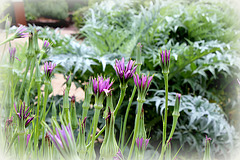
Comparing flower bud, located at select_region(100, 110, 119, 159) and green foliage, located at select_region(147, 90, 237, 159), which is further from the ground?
flower bud, located at select_region(100, 110, 119, 159)

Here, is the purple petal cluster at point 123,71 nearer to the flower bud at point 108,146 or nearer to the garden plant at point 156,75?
the flower bud at point 108,146

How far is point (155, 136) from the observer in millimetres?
1074

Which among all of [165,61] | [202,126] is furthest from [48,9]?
[165,61]

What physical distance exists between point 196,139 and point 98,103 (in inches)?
31.6

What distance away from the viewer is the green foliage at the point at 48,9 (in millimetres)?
4602

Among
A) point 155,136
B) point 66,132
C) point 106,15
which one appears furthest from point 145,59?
point 66,132

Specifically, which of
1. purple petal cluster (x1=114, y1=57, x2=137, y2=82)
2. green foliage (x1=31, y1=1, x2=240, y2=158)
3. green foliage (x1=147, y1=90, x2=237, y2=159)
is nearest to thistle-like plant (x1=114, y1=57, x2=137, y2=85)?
purple petal cluster (x1=114, y1=57, x2=137, y2=82)

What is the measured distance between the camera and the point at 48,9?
15.3ft

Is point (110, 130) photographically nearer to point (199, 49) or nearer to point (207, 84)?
point (199, 49)

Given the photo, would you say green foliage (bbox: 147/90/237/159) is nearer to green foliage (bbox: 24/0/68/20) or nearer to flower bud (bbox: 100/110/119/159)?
flower bud (bbox: 100/110/119/159)

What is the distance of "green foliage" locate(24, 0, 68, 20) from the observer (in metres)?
4.60

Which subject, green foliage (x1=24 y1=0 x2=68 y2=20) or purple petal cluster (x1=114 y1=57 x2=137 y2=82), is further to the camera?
green foliage (x1=24 y1=0 x2=68 y2=20)

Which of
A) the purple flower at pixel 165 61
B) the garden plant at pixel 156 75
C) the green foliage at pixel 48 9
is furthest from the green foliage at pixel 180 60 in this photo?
the green foliage at pixel 48 9

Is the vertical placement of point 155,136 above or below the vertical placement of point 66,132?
below
